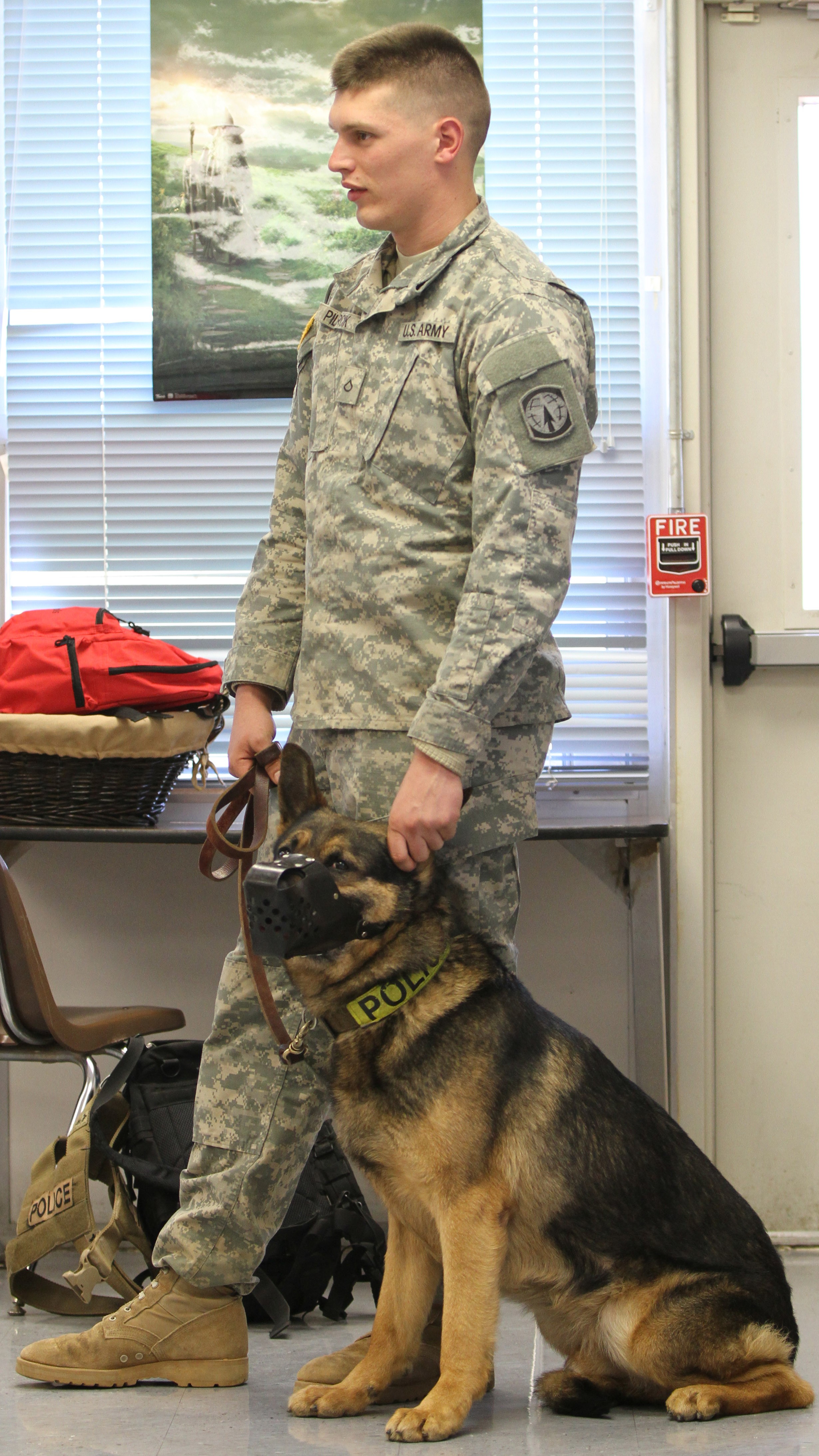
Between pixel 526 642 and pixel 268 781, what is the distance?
0.53 meters

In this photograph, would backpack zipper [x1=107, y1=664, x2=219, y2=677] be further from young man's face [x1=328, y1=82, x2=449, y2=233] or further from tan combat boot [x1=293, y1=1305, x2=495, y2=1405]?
tan combat boot [x1=293, y1=1305, x2=495, y2=1405]

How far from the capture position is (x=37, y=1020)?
2.47 m

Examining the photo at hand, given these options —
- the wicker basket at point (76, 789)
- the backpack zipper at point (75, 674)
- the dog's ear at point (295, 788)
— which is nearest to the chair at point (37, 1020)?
the wicker basket at point (76, 789)

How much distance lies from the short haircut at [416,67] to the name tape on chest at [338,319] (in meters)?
0.31

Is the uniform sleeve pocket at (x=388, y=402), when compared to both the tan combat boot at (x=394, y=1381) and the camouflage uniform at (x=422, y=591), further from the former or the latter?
the tan combat boot at (x=394, y=1381)

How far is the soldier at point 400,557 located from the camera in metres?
1.79

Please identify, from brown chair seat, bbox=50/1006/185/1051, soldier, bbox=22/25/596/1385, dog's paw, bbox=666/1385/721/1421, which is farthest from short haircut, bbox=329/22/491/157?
dog's paw, bbox=666/1385/721/1421

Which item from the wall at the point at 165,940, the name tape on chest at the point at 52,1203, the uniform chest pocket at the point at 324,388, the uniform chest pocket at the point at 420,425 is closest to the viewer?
the uniform chest pocket at the point at 420,425

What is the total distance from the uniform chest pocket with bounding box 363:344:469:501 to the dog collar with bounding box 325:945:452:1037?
0.69 metres

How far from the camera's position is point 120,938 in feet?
10.4

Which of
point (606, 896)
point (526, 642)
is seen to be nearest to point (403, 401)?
point (526, 642)

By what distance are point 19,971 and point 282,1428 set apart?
993 millimetres

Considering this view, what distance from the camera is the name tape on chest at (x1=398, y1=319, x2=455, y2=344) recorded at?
6.10 feet

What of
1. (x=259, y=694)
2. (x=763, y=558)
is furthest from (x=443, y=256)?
(x=763, y=558)
